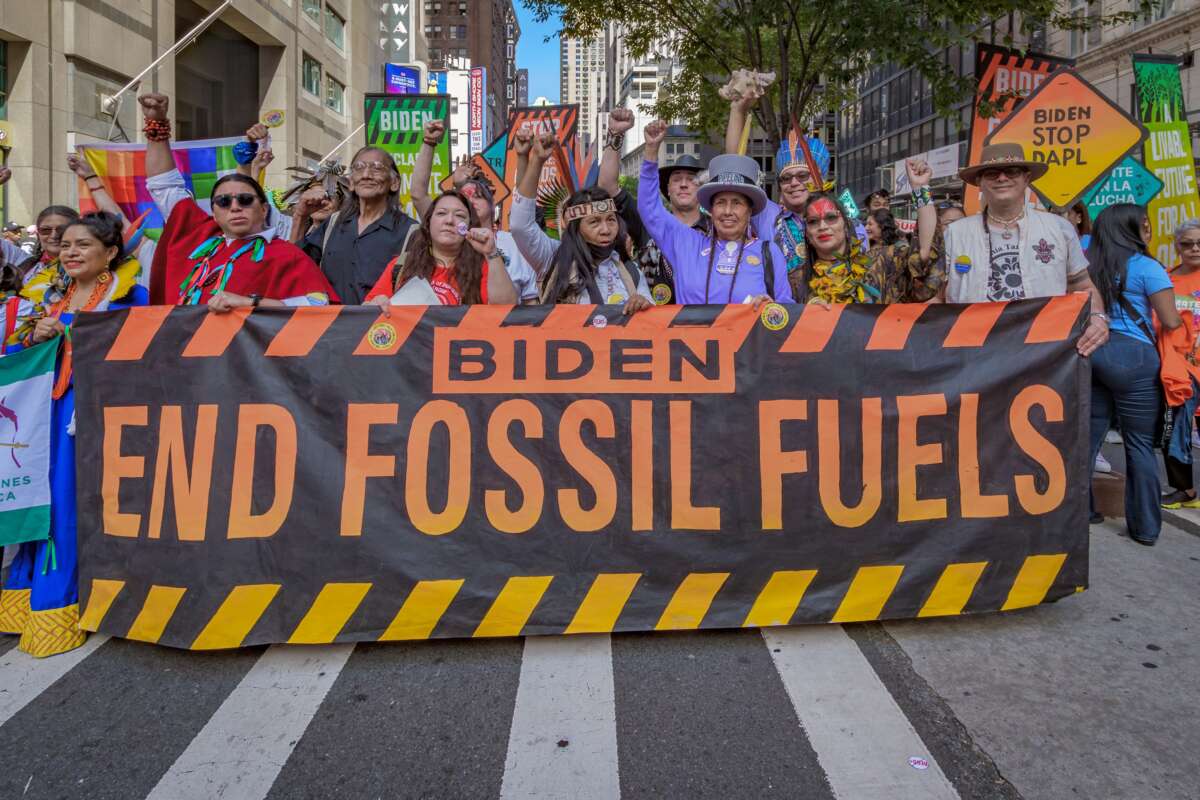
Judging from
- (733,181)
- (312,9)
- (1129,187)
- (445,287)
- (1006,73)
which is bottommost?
(445,287)

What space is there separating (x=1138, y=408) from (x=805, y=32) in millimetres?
14799

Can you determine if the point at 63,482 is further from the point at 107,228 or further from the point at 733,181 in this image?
the point at 733,181

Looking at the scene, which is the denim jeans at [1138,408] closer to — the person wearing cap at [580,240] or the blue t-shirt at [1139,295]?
the blue t-shirt at [1139,295]

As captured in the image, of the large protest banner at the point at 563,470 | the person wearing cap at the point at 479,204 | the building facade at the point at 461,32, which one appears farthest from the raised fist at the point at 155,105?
the building facade at the point at 461,32

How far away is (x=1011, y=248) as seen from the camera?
444 cm

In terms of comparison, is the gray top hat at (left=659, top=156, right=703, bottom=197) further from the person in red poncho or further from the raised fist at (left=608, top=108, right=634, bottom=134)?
the person in red poncho

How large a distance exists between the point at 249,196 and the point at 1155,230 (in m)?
8.91

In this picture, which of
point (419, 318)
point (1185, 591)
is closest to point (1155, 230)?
point (1185, 591)

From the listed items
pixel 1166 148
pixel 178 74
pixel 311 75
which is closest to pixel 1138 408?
pixel 1166 148

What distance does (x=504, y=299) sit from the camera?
13.4 feet

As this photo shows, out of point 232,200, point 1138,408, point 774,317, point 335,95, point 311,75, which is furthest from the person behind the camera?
point 335,95

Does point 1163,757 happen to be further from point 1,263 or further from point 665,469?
point 1,263

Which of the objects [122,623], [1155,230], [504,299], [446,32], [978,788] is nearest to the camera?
[978,788]

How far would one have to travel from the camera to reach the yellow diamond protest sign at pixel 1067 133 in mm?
6668
